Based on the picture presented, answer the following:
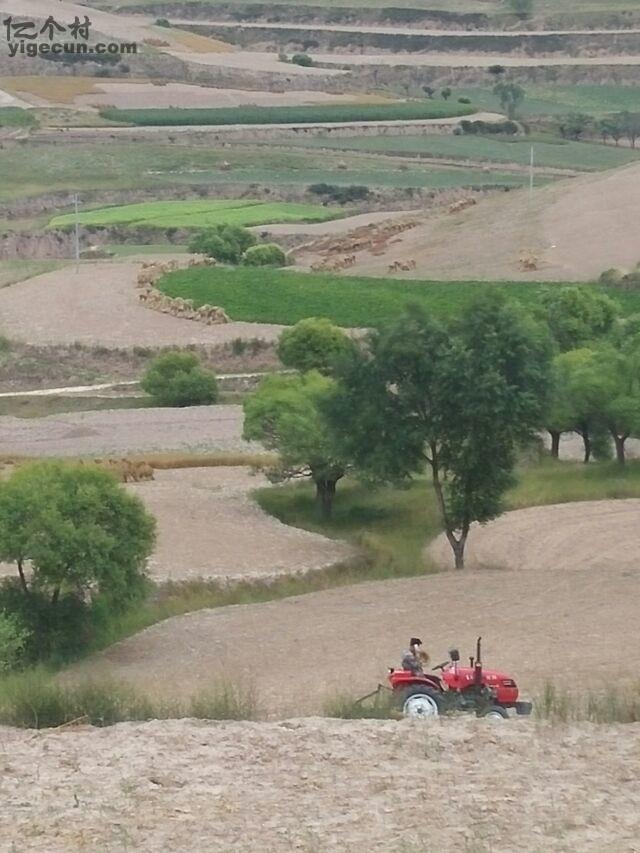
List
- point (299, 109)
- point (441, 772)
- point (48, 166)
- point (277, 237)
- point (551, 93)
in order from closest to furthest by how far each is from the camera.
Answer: point (441, 772)
point (277, 237)
point (48, 166)
point (299, 109)
point (551, 93)

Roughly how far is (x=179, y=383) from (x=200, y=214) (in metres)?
42.9

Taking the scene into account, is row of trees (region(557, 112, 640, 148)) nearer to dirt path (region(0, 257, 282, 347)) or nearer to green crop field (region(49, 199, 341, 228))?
green crop field (region(49, 199, 341, 228))

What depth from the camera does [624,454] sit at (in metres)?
40.5

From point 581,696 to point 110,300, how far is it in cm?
5001

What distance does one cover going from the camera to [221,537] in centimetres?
3278

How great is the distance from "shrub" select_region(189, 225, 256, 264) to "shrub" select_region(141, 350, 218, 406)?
86.0 feet

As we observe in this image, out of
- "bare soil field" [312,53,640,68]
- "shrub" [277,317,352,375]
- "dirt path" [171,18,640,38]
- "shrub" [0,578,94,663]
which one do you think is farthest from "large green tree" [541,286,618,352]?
"dirt path" [171,18,640,38]

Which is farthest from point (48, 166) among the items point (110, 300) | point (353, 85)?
point (353, 85)

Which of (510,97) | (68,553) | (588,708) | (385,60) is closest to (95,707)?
(588,708)

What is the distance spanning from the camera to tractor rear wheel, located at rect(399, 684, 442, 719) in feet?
61.0

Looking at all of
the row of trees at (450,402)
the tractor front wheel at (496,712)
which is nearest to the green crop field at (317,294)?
the row of trees at (450,402)

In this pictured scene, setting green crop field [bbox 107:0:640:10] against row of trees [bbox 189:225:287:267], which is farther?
green crop field [bbox 107:0:640:10]

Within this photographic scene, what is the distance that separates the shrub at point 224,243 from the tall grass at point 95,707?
6097 centimetres

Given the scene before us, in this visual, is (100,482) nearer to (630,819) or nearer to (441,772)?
(441,772)
